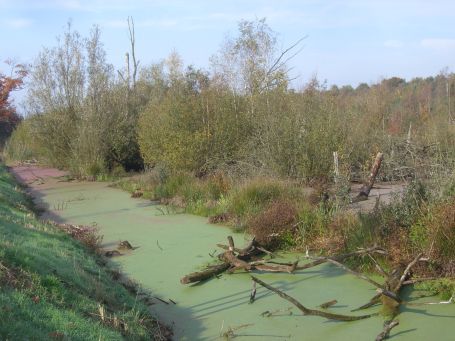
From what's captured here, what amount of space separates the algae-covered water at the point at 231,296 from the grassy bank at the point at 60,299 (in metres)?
0.73

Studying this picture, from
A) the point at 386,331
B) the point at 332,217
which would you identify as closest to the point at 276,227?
Result: the point at 332,217

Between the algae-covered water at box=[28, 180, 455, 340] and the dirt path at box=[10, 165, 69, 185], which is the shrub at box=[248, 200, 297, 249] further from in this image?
the dirt path at box=[10, 165, 69, 185]

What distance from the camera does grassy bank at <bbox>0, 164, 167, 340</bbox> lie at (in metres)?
5.22

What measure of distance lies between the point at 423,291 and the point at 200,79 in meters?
17.2

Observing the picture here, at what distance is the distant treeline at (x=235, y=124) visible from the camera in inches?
633

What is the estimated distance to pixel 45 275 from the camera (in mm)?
6605

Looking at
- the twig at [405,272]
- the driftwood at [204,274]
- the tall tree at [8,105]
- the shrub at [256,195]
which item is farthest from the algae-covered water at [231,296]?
the tall tree at [8,105]

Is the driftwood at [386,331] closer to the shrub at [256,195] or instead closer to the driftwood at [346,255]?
the driftwood at [346,255]

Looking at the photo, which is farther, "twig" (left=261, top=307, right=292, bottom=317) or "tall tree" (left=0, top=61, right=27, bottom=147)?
"tall tree" (left=0, top=61, right=27, bottom=147)

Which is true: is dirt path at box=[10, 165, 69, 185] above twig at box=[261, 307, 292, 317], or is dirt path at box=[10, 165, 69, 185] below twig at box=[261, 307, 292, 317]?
above

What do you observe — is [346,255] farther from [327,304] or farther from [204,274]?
[204,274]

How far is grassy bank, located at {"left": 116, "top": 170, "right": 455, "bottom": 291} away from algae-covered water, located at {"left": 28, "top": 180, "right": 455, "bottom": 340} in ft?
1.77

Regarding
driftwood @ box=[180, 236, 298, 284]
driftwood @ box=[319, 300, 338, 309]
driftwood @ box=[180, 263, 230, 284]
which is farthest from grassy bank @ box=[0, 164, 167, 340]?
driftwood @ box=[319, 300, 338, 309]

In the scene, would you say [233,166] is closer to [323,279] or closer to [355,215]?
[355,215]
